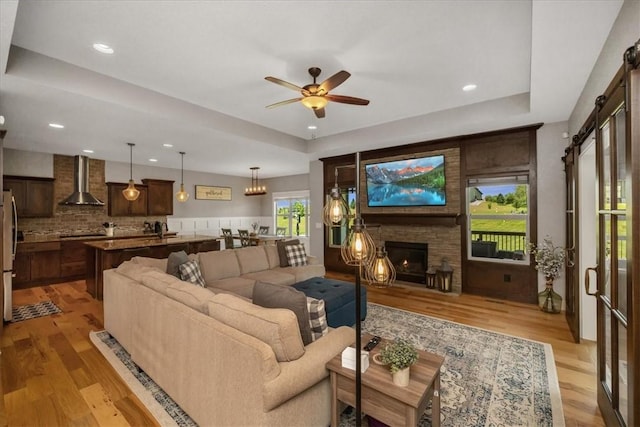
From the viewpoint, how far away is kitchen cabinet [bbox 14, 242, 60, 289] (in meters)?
5.38

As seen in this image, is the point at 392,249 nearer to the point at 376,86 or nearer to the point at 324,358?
the point at 376,86

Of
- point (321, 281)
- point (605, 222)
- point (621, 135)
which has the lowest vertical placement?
point (321, 281)

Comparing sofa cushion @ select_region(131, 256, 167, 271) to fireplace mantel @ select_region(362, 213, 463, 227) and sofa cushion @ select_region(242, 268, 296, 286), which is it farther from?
fireplace mantel @ select_region(362, 213, 463, 227)

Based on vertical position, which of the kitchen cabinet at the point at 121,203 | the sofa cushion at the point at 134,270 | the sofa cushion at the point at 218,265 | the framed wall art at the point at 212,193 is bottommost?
the sofa cushion at the point at 218,265

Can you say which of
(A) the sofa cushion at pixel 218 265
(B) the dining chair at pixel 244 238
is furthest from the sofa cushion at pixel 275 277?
(B) the dining chair at pixel 244 238

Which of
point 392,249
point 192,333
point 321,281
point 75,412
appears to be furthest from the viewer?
point 392,249

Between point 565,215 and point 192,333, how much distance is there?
507 cm

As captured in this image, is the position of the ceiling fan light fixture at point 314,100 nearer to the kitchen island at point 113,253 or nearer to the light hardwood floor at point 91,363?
the light hardwood floor at point 91,363

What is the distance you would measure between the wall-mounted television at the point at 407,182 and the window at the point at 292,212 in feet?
13.3

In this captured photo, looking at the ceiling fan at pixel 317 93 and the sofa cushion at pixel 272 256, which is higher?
the ceiling fan at pixel 317 93

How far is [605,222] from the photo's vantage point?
1939mm

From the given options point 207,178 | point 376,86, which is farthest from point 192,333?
point 207,178

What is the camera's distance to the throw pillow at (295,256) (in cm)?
482

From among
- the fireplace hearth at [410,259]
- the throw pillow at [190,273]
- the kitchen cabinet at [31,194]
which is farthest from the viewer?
the kitchen cabinet at [31,194]
